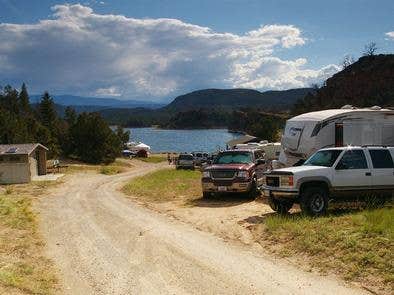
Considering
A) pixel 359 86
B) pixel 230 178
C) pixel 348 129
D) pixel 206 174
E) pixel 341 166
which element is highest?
pixel 359 86

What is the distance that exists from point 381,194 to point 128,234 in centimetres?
724

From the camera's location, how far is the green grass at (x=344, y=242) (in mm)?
9227

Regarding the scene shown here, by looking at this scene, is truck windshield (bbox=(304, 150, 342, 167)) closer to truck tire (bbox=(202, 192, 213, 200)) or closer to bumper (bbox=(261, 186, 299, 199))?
bumper (bbox=(261, 186, 299, 199))

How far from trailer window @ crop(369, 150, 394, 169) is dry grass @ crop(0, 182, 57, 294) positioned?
9.35 m

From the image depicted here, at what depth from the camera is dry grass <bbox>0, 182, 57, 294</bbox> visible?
8531 millimetres

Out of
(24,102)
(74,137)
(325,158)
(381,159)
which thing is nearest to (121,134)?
(74,137)

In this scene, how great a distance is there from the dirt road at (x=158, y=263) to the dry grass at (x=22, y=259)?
0.99 ft

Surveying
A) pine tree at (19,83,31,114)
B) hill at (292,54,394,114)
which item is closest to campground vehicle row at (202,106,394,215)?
hill at (292,54,394,114)

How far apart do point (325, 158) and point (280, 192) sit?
1763 millimetres

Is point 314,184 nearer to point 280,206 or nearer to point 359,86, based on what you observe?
point 280,206

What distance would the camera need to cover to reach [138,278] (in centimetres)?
927

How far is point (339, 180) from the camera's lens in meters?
14.6

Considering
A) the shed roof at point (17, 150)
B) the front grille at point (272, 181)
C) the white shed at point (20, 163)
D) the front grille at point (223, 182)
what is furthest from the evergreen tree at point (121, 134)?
the front grille at point (272, 181)

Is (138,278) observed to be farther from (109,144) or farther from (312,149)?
(109,144)
